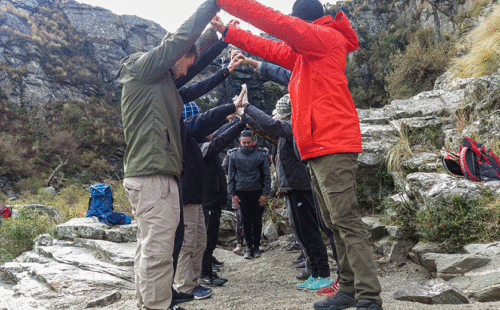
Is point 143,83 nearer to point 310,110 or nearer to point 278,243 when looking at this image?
point 310,110

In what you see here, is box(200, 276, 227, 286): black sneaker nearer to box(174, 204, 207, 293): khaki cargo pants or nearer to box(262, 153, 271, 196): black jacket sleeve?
box(174, 204, 207, 293): khaki cargo pants

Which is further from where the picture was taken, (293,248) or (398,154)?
(293,248)

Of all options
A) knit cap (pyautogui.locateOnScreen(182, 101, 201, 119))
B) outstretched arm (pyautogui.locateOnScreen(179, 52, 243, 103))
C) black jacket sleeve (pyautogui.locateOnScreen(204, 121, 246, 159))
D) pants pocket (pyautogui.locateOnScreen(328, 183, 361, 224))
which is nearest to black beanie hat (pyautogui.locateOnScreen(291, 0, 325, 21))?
outstretched arm (pyautogui.locateOnScreen(179, 52, 243, 103))

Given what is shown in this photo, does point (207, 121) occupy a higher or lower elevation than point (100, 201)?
higher

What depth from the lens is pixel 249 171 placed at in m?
5.49

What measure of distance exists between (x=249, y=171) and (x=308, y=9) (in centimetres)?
343

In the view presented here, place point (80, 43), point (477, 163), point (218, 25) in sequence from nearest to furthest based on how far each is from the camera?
point (218, 25) → point (477, 163) → point (80, 43)

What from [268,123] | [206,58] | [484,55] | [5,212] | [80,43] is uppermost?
[80,43]

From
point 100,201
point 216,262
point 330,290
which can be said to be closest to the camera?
point 330,290

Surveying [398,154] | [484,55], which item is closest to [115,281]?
[398,154]

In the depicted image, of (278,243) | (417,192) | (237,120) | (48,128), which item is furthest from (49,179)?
(417,192)

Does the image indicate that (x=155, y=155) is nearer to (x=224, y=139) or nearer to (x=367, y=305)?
(x=367, y=305)

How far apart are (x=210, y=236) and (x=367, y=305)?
8.59ft

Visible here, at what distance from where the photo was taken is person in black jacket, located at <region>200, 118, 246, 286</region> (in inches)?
146
